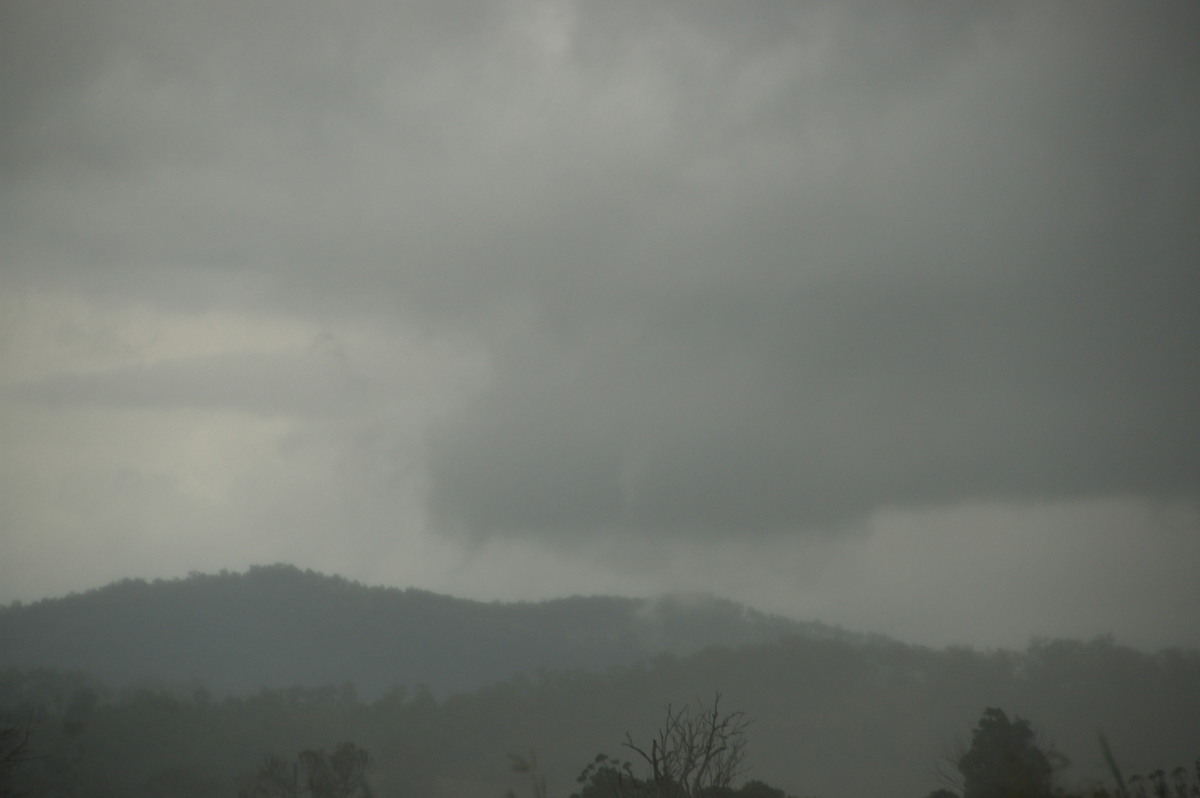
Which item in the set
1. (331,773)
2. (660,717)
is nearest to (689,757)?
(331,773)

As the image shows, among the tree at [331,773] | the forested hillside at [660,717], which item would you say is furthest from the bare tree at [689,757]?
the forested hillside at [660,717]

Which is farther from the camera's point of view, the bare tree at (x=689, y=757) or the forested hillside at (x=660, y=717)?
the forested hillside at (x=660, y=717)

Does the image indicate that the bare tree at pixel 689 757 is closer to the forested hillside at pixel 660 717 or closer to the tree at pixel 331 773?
the tree at pixel 331 773

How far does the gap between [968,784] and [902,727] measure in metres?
101

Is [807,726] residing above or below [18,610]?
below

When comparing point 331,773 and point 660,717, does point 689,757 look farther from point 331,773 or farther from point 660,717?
point 660,717

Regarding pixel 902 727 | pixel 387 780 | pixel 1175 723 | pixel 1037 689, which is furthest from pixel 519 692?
pixel 1175 723

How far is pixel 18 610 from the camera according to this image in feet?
642

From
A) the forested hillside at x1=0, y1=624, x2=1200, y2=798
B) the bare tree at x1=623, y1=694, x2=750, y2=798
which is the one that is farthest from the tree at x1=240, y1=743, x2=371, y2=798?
the bare tree at x1=623, y1=694, x2=750, y2=798

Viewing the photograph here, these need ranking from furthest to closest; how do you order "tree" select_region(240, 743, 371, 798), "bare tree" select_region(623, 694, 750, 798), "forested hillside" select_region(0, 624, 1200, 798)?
"forested hillside" select_region(0, 624, 1200, 798) < "tree" select_region(240, 743, 371, 798) < "bare tree" select_region(623, 694, 750, 798)

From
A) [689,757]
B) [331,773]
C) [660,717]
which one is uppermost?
[689,757]

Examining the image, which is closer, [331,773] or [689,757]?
[689,757]

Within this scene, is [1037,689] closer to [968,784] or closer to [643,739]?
[643,739]

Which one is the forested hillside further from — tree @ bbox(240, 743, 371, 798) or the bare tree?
the bare tree
